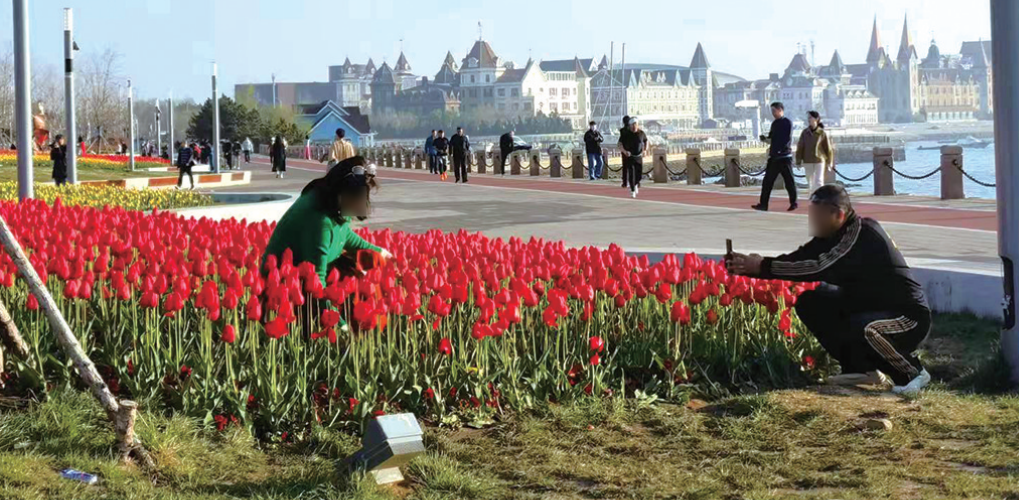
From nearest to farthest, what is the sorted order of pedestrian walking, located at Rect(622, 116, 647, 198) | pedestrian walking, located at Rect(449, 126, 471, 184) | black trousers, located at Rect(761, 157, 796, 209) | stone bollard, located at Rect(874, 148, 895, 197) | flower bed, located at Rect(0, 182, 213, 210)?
flower bed, located at Rect(0, 182, 213, 210), black trousers, located at Rect(761, 157, 796, 209), stone bollard, located at Rect(874, 148, 895, 197), pedestrian walking, located at Rect(622, 116, 647, 198), pedestrian walking, located at Rect(449, 126, 471, 184)

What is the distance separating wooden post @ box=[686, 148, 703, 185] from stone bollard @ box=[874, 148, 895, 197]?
273 inches

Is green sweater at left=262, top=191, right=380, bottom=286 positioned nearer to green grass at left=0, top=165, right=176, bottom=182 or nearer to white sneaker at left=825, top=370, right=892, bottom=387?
white sneaker at left=825, top=370, right=892, bottom=387

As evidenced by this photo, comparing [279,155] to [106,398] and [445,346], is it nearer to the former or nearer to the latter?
[445,346]

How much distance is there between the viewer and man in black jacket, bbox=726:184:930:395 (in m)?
6.91

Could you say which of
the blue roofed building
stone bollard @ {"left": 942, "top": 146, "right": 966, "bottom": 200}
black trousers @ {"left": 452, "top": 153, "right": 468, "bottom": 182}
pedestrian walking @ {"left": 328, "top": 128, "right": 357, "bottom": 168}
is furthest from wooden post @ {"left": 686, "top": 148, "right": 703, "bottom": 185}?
the blue roofed building

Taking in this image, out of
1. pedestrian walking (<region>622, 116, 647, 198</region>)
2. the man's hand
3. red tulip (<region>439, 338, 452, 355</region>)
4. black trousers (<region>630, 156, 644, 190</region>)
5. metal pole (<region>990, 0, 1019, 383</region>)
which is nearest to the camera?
red tulip (<region>439, 338, 452, 355</region>)

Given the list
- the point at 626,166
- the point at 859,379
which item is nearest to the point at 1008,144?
the point at 859,379

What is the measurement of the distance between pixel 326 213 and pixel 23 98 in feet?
36.5

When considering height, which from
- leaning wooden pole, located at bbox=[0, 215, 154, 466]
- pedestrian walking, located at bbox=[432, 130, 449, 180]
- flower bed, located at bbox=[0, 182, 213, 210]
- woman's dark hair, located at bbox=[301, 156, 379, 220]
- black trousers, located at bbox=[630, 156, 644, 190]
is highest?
pedestrian walking, located at bbox=[432, 130, 449, 180]

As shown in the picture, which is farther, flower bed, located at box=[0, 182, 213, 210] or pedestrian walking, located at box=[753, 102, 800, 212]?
pedestrian walking, located at box=[753, 102, 800, 212]

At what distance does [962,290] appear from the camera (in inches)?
362

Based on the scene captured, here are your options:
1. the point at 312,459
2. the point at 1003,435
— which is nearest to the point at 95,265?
the point at 312,459

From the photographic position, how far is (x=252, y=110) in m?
101

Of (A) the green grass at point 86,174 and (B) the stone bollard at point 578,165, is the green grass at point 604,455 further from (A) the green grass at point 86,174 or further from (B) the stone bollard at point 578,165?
(B) the stone bollard at point 578,165
